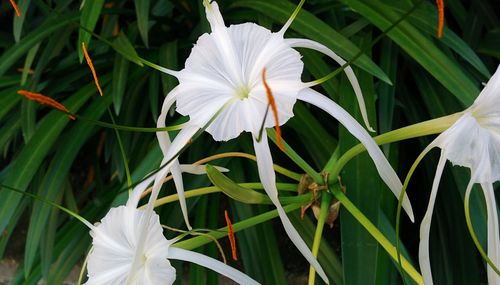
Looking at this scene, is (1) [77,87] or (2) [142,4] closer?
(2) [142,4]

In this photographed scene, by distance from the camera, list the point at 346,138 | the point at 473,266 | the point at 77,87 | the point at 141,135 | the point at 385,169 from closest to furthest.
A: the point at 385,169
the point at 346,138
the point at 473,266
the point at 141,135
the point at 77,87

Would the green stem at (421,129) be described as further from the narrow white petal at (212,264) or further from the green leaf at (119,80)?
the green leaf at (119,80)

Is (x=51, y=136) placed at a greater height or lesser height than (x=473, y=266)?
greater

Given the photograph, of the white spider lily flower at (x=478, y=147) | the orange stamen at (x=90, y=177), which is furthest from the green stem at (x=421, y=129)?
the orange stamen at (x=90, y=177)

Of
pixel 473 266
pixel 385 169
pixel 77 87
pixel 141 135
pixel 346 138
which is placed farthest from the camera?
pixel 77 87

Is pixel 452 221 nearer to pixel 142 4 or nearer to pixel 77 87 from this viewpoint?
pixel 142 4

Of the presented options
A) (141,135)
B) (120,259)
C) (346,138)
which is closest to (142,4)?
(141,135)

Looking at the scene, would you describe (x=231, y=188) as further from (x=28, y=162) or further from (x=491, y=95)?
(x=28, y=162)
